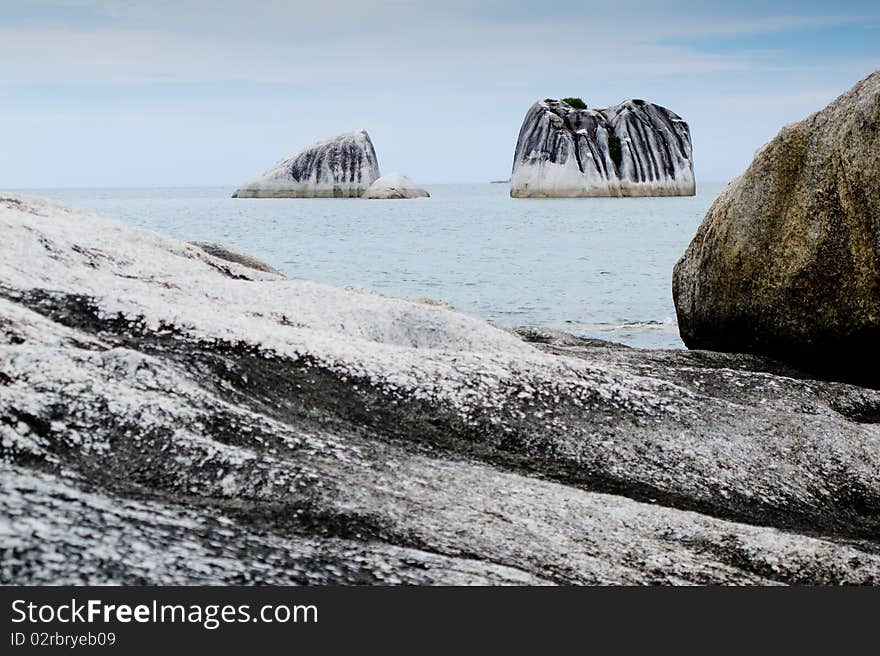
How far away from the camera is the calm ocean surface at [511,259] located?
19516 mm

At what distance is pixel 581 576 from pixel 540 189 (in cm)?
9182

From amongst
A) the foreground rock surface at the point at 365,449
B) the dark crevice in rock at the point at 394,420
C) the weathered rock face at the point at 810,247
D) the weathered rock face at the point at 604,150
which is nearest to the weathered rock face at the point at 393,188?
the weathered rock face at the point at 604,150

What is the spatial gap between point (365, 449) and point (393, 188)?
3923 inches

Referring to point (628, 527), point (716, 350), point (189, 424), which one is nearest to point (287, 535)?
point (189, 424)

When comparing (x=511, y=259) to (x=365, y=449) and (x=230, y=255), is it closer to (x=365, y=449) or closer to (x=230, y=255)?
(x=230, y=255)

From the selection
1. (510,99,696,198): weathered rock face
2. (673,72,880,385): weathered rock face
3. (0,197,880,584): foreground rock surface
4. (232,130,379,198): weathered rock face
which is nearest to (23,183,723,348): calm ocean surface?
(673,72,880,385): weathered rock face

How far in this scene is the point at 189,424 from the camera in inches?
177

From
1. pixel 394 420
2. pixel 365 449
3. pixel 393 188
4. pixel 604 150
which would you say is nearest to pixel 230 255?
pixel 394 420

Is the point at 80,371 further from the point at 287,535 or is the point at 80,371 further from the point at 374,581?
the point at 374,581

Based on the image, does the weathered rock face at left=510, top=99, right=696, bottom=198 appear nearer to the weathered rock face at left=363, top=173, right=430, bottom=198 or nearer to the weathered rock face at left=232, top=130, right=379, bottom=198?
the weathered rock face at left=363, top=173, right=430, bottom=198

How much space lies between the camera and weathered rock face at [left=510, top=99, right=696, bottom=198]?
88.2 metres

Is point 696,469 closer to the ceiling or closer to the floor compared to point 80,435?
closer to the floor

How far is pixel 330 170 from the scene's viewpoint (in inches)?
3888

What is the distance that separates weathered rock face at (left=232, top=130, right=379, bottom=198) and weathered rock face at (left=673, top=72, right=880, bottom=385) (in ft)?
295
